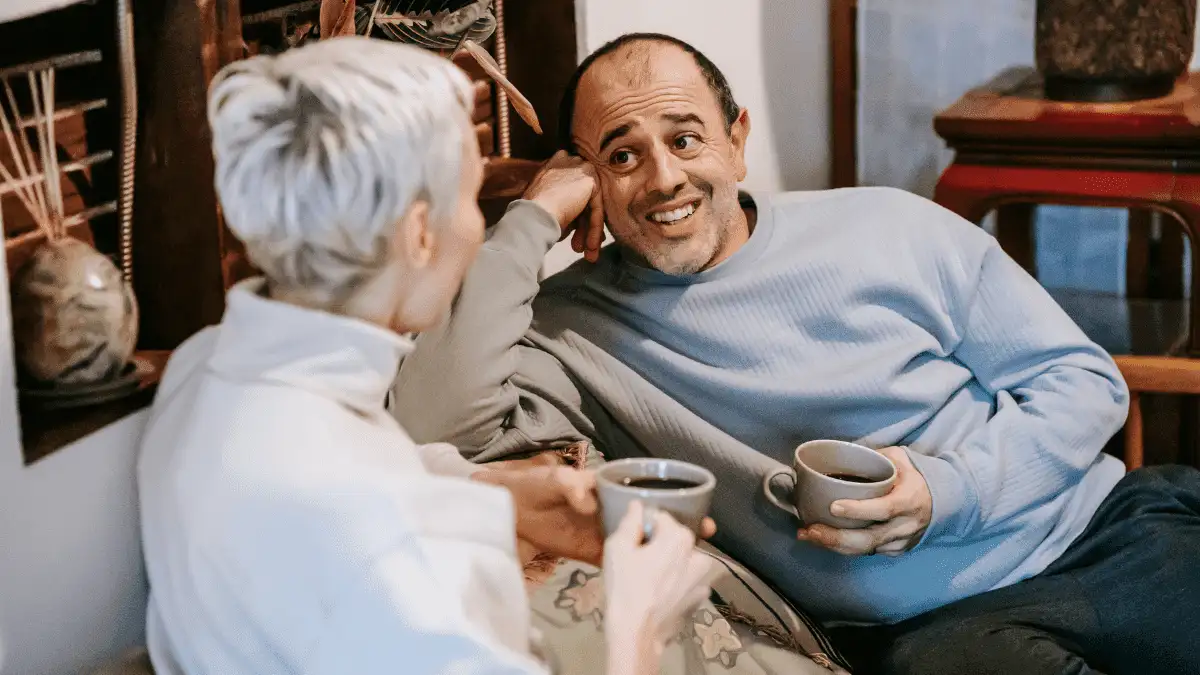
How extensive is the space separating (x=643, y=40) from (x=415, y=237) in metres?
0.91

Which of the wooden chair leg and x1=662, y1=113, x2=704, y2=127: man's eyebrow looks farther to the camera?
the wooden chair leg

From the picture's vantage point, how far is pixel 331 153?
32.1 inches

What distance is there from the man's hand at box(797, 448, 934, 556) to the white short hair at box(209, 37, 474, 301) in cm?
76

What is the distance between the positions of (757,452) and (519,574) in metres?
0.78

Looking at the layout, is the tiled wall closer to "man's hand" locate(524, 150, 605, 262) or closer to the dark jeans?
the dark jeans

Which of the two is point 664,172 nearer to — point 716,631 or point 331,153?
point 716,631

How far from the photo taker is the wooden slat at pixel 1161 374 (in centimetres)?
182

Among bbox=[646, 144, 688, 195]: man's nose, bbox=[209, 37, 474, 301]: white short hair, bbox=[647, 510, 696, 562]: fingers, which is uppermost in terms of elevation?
bbox=[209, 37, 474, 301]: white short hair

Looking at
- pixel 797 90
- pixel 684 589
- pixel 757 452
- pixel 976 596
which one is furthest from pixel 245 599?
pixel 797 90

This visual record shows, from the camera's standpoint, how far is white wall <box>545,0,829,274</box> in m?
2.31

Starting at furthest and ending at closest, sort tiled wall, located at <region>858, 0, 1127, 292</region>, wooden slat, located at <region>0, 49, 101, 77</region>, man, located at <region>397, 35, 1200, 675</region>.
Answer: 1. tiled wall, located at <region>858, 0, 1127, 292</region>
2. man, located at <region>397, 35, 1200, 675</region>
3. wooden slat, located at <region>0, 49, 101, 77</region>

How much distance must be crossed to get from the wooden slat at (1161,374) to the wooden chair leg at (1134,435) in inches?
1.4

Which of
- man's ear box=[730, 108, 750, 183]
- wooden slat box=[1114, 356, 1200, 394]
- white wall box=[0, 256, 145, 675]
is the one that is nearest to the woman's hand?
white wall box=[0, 256, 145, 675]

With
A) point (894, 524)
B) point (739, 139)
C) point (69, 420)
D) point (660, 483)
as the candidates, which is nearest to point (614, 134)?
point (739, 139)
